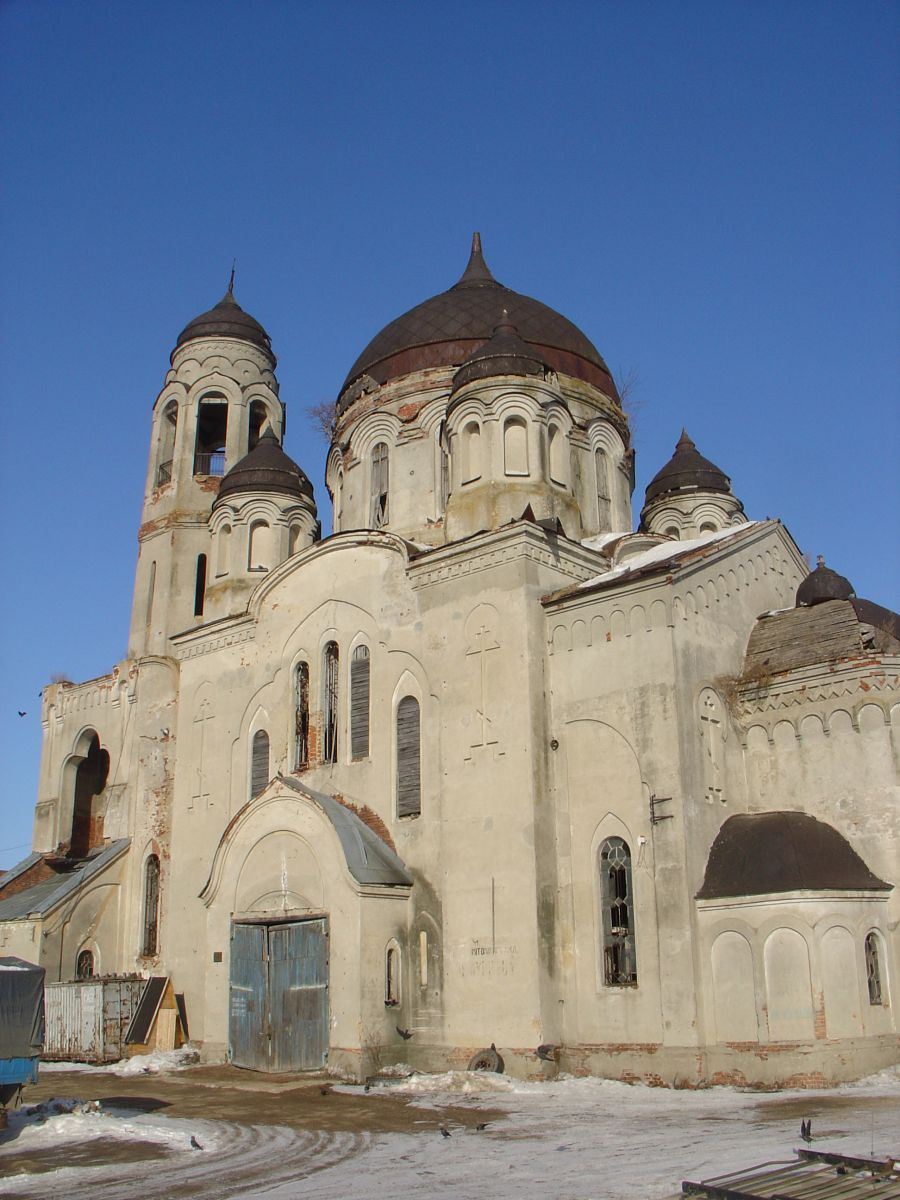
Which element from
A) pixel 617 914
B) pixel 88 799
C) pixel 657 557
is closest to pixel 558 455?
pixel 657 557

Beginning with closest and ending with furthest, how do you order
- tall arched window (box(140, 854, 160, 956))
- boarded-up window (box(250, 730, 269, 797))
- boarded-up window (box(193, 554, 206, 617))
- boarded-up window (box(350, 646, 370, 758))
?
boarded-up window (box(350, 646, 370, 758)) < boarded-up window (box(250, 730, 269, 797)) < tall arched window (box(140, 854, 160, 956)) < boarded-up window (box(193, 554, 206, 617))

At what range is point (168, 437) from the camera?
28109mm

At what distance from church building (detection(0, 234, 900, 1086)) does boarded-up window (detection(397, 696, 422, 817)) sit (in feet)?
0.16

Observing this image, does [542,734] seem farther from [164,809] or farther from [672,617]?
[164,809]

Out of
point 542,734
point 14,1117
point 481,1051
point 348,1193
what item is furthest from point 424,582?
point 348,1193

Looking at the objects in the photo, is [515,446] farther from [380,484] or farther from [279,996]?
[279,996]

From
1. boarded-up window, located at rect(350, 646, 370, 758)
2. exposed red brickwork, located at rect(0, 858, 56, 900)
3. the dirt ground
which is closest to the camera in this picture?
the dirt ground

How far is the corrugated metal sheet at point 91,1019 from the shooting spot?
802 inches

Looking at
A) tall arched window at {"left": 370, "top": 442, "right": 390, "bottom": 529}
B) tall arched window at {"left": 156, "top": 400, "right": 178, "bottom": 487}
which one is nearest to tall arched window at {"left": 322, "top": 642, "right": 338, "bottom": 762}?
tall arched window at {"left": 370, "top": 442, "right": 390, "bottom": 529}

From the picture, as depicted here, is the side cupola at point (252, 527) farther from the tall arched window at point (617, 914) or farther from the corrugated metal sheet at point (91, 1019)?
the tall arched window at point (617, 914)

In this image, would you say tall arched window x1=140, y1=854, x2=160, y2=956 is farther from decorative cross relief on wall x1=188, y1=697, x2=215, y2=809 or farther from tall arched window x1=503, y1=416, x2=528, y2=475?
tall arched window x1=503, y1=416, x2=528, y2=475

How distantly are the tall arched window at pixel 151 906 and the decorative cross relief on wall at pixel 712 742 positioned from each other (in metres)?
12.4

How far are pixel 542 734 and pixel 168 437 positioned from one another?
49.6ft

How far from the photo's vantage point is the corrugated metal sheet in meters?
20.4
